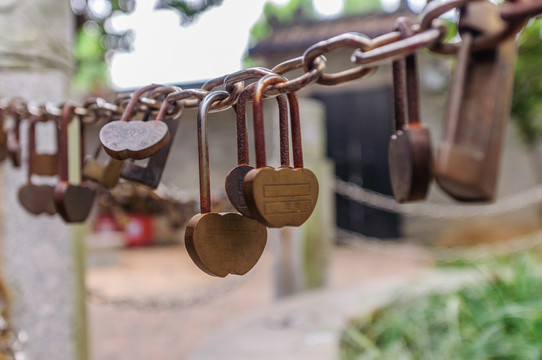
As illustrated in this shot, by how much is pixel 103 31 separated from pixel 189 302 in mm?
5176

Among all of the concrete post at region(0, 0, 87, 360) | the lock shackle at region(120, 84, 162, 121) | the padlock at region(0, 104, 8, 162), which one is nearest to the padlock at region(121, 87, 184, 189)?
the lock shackle at region(120, 84, 162, 121)

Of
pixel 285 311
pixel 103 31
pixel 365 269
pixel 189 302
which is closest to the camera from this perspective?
pixel 189 302

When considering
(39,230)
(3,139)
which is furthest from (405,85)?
(39,230)

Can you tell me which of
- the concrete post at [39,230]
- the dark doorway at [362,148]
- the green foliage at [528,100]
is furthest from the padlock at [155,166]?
the dark doorway at [362,148]

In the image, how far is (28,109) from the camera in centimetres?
88

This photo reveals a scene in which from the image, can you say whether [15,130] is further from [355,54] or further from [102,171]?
[355,54]

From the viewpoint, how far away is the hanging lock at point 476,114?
37cm

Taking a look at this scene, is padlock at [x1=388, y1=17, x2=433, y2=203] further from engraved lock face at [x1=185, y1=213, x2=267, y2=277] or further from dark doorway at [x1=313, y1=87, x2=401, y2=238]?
dark doorway at [x1=313, y1=87, x2=401, y2=238]

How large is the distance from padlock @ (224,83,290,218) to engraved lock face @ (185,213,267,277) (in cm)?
2

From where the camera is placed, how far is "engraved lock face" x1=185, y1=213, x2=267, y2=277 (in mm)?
506

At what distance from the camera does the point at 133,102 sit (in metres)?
0.62

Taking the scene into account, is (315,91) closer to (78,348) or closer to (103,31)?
(103,31)

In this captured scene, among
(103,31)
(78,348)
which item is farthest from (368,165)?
(78,348)

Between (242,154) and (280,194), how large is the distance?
0.08m
